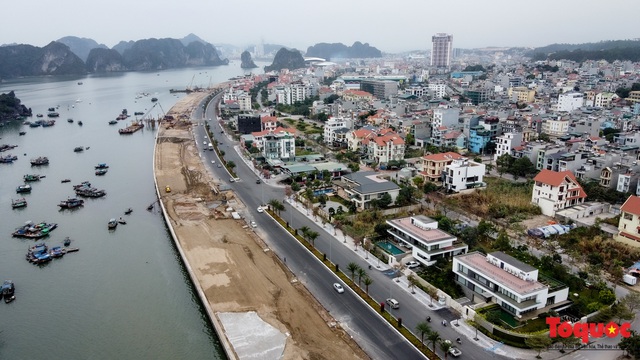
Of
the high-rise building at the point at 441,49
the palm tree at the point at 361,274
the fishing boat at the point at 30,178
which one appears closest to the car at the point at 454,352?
the palm tree at the point at 361,274

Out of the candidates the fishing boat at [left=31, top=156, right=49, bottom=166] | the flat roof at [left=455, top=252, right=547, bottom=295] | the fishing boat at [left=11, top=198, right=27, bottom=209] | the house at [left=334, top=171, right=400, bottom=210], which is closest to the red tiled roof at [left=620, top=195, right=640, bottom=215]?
the flat roof at [left=455, top=252, right=547, bottom=295]

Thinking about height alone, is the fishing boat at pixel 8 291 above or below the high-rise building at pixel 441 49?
below

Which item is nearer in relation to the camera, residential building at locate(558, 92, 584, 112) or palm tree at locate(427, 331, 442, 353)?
palm tree at locate(427, 331, 442, 353)

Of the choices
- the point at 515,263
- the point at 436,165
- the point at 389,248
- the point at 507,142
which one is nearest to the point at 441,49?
the point at 507,142

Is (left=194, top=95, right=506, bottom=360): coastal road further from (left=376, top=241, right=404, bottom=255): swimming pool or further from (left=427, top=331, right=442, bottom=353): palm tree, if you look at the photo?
(left=376, top=241, right=404, bottom=255): swimming pool

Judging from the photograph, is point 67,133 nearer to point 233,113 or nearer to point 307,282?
point 233,113

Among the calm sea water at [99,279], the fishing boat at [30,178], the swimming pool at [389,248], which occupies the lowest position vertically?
the calm sea water at [99,279]

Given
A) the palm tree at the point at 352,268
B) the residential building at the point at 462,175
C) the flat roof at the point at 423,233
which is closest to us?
the palm tree at the point at 352,268

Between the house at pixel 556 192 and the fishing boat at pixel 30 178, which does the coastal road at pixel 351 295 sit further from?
the fishing boat at pixel 30 178
